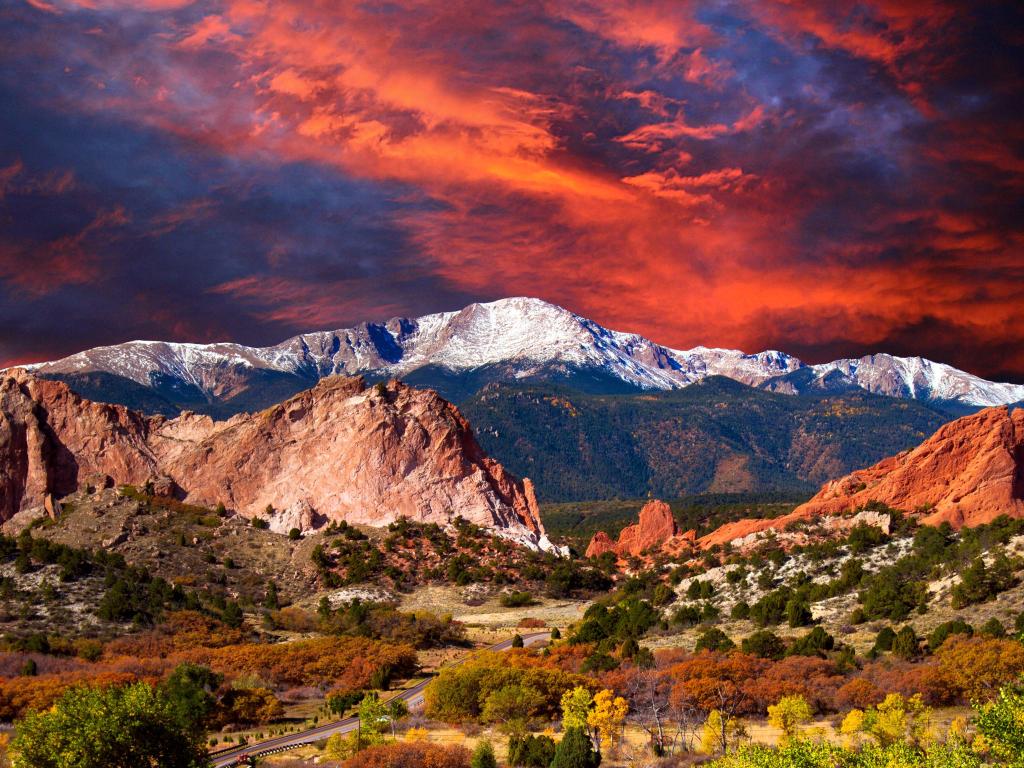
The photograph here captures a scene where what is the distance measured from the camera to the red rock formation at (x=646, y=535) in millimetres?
128125

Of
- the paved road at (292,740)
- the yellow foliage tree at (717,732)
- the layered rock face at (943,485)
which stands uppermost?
the layered rock face at (943,485)

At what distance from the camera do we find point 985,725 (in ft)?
88.2

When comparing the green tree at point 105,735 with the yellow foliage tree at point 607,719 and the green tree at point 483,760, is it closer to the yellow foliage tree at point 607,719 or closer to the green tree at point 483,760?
the green tree at point 483,760

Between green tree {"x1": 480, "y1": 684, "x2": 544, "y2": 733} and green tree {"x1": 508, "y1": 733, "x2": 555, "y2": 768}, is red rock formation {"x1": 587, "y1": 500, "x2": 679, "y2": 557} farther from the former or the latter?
green tree {"x1": 508, "y1": 733, "x2": 555, "y2": 768}

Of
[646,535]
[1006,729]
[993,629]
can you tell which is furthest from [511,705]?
[646,535]

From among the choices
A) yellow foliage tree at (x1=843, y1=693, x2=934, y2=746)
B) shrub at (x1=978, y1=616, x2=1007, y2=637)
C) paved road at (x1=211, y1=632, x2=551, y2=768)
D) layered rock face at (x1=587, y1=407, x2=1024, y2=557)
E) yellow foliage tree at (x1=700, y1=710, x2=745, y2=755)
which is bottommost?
paved road at (x1=211, y1=632, x2=551, y2=768)

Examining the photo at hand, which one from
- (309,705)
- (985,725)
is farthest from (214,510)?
(985,725)

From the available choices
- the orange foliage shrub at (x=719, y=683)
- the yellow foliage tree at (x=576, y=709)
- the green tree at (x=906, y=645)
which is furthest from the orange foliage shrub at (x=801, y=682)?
the yellow foliage tree at (x=576, y=709)

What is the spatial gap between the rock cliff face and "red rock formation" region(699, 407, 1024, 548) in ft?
106

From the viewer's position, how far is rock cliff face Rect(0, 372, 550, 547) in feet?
366

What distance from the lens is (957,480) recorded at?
8975cm

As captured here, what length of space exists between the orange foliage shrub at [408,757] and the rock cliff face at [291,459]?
239ft

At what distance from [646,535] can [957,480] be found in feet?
157

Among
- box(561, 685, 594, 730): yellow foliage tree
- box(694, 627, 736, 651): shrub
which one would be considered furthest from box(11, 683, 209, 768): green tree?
box(694, 627, 736, 651): shrub
